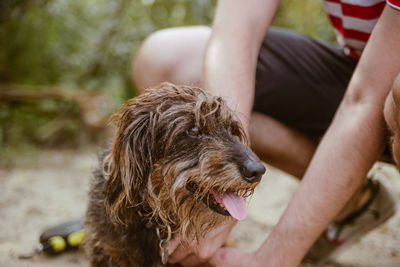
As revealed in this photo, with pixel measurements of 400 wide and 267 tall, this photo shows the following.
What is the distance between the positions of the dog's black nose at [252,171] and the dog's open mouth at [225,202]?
0.15 meters

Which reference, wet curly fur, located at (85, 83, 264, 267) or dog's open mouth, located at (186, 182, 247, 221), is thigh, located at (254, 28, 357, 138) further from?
dog's open mouth, located at (186, 182, 247, 221)

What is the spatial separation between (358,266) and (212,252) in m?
1.24

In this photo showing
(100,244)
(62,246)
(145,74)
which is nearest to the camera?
(100,244)

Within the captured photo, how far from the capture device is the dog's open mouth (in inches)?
73.3

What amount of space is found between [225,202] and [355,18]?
1.50m

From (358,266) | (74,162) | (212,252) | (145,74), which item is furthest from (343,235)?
(74,162)

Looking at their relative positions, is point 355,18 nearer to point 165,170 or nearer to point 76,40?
point 165,170

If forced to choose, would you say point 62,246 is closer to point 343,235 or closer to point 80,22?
point 343,235

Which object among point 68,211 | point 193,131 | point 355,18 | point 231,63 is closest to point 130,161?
point 193,131

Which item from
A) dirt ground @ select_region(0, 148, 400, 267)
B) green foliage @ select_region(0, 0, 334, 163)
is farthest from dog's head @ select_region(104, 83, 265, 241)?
green foliage @ select_region(0, 0, 334, 163)

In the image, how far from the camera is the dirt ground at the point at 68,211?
279 centimetres

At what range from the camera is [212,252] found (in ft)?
7.17

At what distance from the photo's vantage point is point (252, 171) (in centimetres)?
178

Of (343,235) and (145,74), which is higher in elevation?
(145,74)
